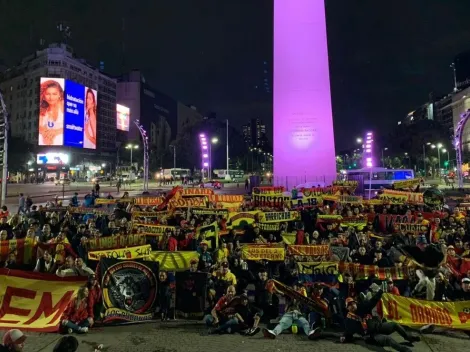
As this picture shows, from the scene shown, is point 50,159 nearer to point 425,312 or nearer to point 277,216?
point 277,216

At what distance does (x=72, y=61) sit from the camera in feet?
353

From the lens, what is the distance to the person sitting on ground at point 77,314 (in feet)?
25.2

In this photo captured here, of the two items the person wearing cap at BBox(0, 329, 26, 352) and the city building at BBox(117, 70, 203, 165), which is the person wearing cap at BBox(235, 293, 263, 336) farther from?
the city building at BBox(117, 70, 203, 165)

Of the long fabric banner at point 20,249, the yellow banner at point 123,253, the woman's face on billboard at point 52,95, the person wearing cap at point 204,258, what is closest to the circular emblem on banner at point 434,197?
the person wearing cap at point 204,258

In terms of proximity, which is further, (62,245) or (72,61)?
(72,61)

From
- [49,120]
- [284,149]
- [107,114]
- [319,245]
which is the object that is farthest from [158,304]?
[107,114]

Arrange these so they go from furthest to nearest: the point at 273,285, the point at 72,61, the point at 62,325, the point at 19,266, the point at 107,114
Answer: the point at 107,114 → the point at 72,61 → the point at 19,266 → the point at 273,285 → the point at 62,325

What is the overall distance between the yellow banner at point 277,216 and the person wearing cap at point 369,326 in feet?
19.4

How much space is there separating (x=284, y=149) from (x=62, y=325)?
964 inches

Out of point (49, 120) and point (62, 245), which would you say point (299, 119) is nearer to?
point (62, 245)

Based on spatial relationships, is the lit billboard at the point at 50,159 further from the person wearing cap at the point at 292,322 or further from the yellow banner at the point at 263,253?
the person wearing cap at the point at 292,322

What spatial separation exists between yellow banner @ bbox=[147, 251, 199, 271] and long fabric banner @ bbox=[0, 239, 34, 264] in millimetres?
3034

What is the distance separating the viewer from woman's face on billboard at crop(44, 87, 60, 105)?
7769cm

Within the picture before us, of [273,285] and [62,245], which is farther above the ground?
[62,245]
